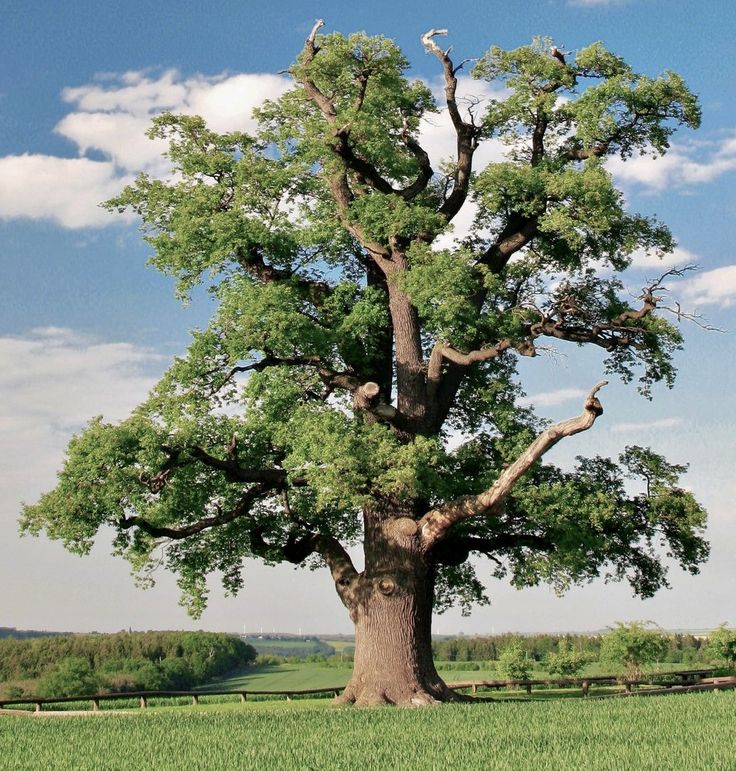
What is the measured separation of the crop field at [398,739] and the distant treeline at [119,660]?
31.0 metres

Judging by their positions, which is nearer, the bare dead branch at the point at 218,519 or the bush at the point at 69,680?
the bare dead branch at the point at 218,519

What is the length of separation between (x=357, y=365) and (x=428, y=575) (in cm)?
545

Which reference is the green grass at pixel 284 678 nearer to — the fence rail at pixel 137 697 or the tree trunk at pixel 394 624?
the fence rail at pixel 137 697

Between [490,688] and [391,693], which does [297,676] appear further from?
[391,693]

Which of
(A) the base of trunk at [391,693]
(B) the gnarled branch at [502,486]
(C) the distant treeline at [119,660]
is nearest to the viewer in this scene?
(B) the gnarled branch at [502,486]

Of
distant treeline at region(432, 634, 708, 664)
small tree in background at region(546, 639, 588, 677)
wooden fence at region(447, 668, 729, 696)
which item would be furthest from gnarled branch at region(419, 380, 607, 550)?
distant treeline at region(432, 634, 708, 664)

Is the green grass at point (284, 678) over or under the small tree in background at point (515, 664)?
under

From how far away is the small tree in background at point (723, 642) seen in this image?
142 feet

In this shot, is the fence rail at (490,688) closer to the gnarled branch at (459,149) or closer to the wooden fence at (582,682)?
the wooden fence at (582,682)

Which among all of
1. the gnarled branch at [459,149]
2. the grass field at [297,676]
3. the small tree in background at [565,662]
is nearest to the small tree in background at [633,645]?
the small tree in background at [565,662]

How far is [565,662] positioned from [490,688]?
8853mm

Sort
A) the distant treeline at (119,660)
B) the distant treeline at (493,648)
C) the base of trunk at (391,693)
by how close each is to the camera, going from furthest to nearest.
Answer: the distant treeline at (493,648) → the distant treeline at (119,660) → the base of trunk at (391,693)

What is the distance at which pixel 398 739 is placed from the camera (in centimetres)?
1441

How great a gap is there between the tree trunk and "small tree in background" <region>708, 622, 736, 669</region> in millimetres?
23663
